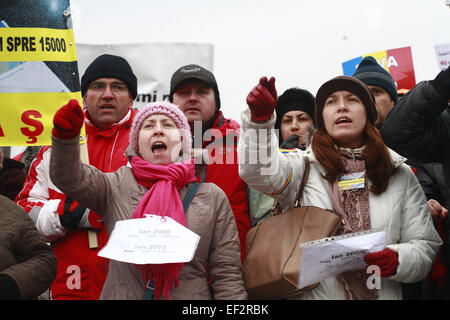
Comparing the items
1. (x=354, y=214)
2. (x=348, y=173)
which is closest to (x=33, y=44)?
(x=348, y=173)

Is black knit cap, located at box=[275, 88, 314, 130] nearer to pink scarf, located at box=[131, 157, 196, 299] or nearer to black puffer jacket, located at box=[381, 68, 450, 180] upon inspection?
black puffer jacket, located at box=[381, 68, 450, 180]

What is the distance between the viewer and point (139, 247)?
6.72 ft

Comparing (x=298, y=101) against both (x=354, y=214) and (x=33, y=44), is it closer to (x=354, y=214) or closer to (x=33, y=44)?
(x=354, y=214)

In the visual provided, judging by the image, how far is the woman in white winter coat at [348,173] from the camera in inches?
91.0

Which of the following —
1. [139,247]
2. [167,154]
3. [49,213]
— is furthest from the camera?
[49,213]

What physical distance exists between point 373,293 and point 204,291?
0.85 meters

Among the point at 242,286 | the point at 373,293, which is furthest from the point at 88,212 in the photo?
the point at 373,293

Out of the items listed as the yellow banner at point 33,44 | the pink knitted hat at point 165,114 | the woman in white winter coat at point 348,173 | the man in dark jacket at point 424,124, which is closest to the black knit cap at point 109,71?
the yellow banner at point 33,44

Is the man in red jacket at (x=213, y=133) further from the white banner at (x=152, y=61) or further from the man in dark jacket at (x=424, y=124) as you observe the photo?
the white banner at (x=152, y=61)

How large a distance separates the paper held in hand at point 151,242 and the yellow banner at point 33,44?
1.55 metres

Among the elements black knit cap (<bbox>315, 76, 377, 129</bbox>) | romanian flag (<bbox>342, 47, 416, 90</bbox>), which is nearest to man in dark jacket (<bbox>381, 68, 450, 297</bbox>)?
black knit cap (<bbox>315, 76, 377, 129</bbox>)

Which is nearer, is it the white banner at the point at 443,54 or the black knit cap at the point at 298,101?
the black knit cap at the point at 298,101

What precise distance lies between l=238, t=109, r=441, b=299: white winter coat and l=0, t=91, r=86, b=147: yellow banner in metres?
1.43
